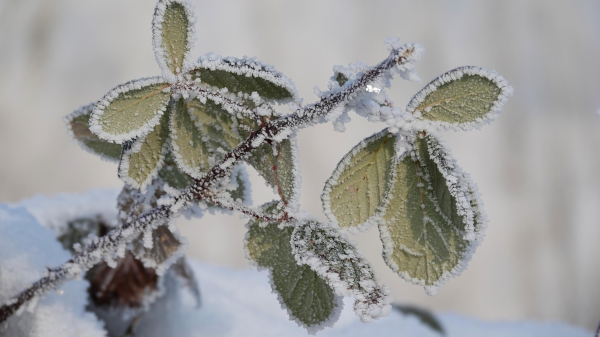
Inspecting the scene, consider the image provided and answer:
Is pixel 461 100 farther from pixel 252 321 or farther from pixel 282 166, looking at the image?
pixel 252 321

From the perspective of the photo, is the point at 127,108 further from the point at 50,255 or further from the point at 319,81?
the point at 319,81

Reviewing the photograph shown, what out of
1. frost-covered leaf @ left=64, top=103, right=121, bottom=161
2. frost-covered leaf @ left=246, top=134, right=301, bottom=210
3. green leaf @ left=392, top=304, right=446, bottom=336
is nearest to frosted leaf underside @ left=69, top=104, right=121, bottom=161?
frost-covered leaf @ left=64, top=103, right=121, bottom=161

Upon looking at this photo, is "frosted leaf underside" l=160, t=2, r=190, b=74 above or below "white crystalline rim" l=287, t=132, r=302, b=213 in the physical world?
above

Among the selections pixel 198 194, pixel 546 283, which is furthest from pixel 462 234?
pixel 546 283

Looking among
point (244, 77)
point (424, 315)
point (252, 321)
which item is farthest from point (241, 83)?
point (424, 315)

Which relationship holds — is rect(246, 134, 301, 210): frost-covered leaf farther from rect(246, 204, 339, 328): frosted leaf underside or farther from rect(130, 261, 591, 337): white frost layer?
rect(130, 261, 591, 337): white frost layer

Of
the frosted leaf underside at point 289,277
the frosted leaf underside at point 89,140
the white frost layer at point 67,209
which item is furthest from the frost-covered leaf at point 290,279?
the white frost layer at point 67,209
